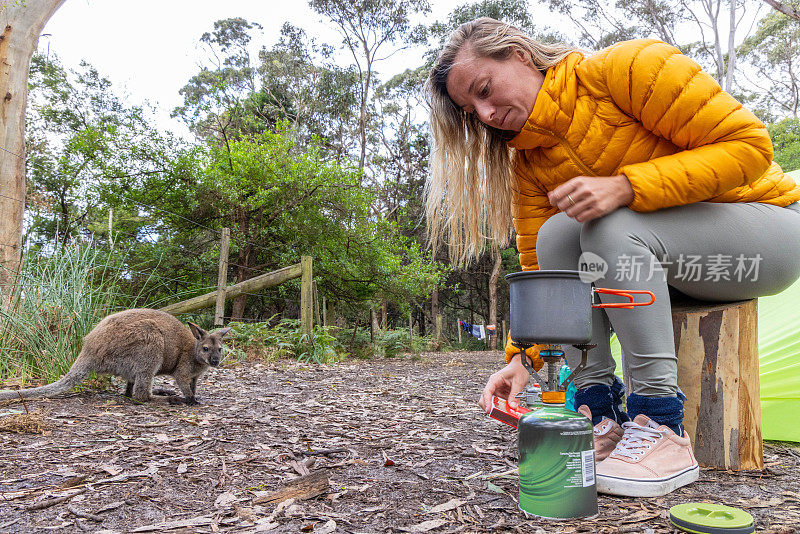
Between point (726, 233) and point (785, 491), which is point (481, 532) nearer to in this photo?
point (785, 491)

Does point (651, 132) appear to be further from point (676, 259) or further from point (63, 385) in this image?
point (63, 385)

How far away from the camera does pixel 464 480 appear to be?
4.73 ft

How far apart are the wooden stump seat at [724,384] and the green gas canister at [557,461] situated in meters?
0.63

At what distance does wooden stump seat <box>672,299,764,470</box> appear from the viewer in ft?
4.97

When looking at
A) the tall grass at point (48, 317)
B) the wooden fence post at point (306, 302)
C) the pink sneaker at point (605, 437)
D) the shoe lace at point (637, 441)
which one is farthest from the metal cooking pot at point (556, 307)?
the wooden fence post at point (306, 302)

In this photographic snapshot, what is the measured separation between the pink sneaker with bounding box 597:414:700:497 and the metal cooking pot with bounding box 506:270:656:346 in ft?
1.20

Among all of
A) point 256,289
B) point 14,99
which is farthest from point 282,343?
point 14,99

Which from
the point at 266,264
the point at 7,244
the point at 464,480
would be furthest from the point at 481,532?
the point at 266,264

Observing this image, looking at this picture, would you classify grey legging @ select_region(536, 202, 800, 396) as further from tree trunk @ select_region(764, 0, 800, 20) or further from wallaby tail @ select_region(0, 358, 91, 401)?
tree trunk @ select_region(764, 0, 800, 20)

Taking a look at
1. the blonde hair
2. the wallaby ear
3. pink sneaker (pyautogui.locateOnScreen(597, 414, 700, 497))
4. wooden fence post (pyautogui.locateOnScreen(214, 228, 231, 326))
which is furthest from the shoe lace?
wooden fence post (pyautogui.locateOnScreen(214, 228, 231, 326))

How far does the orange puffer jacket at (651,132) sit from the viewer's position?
1.30m

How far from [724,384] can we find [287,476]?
4.37 ft

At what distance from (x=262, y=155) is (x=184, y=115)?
7.04 feet

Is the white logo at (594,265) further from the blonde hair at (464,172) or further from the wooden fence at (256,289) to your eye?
the wooden fence at (256,289)
